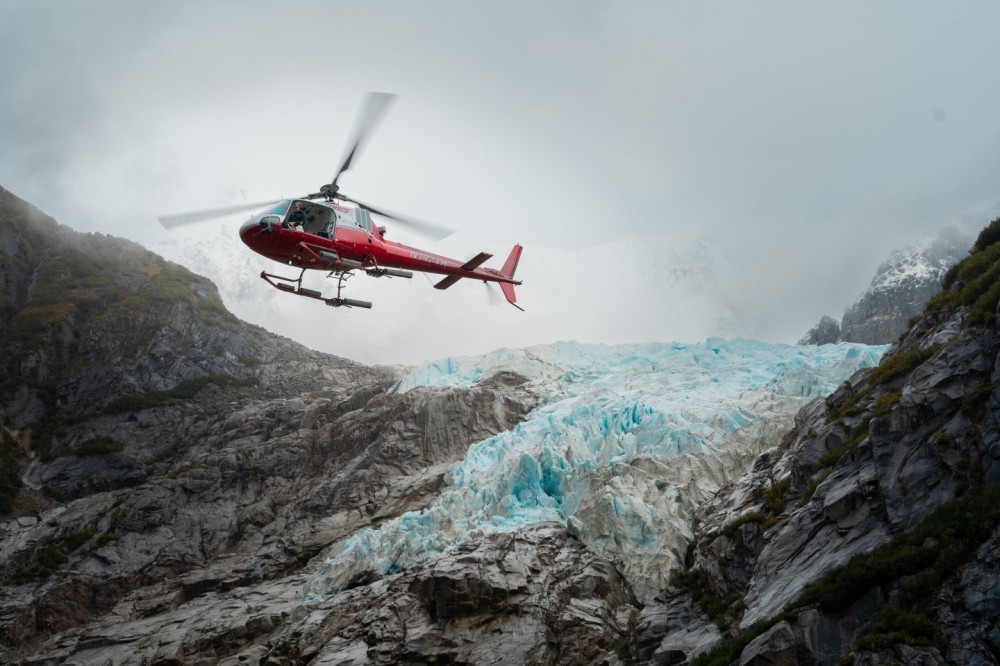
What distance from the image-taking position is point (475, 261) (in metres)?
27.0

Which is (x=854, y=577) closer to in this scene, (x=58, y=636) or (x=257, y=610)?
(x=257, y=610)

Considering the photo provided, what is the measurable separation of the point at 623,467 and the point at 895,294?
6541 centimetres

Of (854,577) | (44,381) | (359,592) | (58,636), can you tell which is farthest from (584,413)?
(44,381)

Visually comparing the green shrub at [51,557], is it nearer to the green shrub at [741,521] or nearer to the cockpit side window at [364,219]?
the cockpit side window at [364,219]

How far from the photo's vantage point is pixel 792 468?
25500 millimetres

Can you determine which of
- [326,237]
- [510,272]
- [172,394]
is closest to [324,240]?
[326,237]

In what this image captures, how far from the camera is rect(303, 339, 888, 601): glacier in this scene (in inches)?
1308

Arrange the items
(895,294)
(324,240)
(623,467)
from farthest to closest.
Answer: (895,294) → (623,467) → (324,240)

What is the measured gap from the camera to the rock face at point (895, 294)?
277ft

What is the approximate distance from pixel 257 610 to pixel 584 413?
19.8 meters

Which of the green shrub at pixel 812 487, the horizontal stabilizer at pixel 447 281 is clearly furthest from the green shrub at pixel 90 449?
the green shrub at pixel 812 487

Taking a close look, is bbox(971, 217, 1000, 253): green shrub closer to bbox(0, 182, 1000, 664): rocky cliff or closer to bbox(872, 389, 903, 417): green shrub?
bbox(0, 182, 1000, 664): rocky cliff

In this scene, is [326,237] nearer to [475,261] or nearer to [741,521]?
[475,261]

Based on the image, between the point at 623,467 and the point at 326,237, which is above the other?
the point at 326,237
